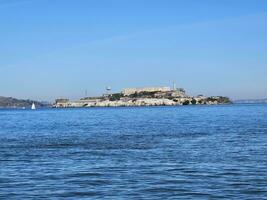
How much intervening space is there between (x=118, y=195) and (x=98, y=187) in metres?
2.09

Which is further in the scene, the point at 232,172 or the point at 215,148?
the point at 215,148

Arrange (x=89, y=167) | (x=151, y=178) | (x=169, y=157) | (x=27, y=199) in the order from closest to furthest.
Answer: (x=27, y=199)
(x=151, y=178)
(x=89, y=167)
(x=169, y=157)

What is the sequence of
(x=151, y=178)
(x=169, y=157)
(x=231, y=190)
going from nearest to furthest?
(x=231, y=190) < (x=151, y=178) < (x=169, y=157)

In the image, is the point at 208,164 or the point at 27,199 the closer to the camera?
the point at 27,199

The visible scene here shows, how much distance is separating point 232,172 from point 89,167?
7947 mm

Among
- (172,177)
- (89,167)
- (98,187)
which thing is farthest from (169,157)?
(98,187)

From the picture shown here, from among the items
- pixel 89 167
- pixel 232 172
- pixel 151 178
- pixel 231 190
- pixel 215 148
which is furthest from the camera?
pixel 215 148

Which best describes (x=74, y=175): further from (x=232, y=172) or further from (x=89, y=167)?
(x=232, y=172)

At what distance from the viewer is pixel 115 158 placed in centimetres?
3666

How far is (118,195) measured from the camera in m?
23.3

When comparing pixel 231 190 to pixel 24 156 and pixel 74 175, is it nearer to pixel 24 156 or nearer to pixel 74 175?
pixel 74 175

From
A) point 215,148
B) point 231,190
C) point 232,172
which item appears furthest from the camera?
point 215,148

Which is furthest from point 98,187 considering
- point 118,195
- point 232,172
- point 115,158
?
point 115,158

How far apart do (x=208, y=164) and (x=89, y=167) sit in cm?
671
